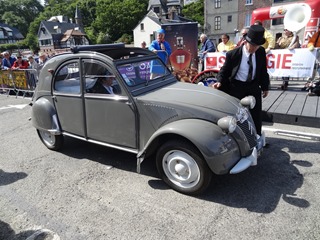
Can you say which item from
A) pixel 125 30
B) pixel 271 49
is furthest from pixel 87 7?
pixel 271 49

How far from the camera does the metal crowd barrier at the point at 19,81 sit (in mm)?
9672

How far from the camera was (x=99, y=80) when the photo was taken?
3.71m

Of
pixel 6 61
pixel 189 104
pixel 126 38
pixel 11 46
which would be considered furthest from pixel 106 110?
pixel 11 46

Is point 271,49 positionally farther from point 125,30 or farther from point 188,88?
point 125,30

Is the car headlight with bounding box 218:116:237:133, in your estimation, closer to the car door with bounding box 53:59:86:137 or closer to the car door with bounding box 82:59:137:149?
the car door with bounding box 82:59:137:149

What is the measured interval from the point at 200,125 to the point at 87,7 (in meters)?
104

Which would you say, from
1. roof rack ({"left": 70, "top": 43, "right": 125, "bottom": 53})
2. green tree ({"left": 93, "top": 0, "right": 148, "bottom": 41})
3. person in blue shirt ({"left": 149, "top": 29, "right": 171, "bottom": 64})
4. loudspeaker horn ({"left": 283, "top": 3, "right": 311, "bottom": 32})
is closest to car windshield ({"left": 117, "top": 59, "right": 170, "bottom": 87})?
roof rack ({"left": 70, "top": 43, "right": 125, "bottom": 53})

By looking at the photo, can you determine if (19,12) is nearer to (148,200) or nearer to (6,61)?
(6,61)

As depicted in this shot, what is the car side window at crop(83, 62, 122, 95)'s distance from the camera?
3.54 m

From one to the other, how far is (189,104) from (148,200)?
1344mm

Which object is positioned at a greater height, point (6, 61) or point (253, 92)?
point (6, 61)

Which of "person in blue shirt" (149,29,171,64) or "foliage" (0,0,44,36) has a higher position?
"foliage" (0,0,44,36)

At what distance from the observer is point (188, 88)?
378 centimetres

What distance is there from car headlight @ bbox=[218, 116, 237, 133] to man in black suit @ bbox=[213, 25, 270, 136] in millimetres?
1192
